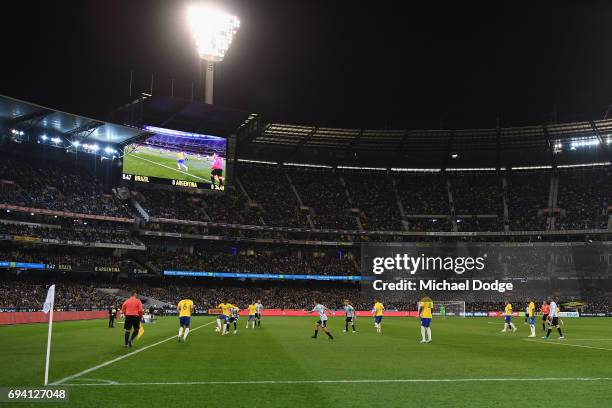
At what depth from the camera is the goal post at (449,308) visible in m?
71.8

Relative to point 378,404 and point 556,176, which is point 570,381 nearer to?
point 378,404

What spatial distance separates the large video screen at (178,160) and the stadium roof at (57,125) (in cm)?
307

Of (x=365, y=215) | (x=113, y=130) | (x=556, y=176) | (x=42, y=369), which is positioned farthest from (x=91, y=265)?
(x=556, y=176)

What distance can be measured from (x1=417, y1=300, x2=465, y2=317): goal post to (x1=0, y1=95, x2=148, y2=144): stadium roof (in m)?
43.7

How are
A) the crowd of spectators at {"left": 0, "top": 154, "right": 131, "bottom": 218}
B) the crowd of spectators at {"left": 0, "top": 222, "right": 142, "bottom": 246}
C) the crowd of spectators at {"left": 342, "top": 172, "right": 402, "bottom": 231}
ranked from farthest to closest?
the crowd of spectators at {"left": 342, "top": 172, "right": 402, "bottom": 231}, the crowd of spectators at {"left": 0, "top": 154, "right": 131, "bottom": 218}, the crowd of spectators at {"left": 0, "top": 222, "right": 142, "bottom": 246}

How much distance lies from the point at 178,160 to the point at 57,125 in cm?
1503

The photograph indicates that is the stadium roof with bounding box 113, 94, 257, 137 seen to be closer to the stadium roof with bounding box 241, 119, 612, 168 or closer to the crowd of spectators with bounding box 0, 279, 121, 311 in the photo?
the stadium roof with bounding box 241, 119, 612, 168

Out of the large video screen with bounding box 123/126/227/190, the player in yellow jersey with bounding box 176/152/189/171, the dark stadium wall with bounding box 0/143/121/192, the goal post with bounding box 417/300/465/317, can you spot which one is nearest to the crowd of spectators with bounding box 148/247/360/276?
the large video screen with bounding box 123/126/227/190

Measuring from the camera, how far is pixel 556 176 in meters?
89.2

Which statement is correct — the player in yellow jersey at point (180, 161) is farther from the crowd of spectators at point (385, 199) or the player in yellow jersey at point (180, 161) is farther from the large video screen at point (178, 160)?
the crowd of spectators at point (385, 199)

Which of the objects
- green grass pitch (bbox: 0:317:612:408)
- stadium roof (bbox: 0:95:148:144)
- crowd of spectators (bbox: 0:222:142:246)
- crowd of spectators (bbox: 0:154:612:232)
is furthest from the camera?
crowd of spectators (bbox: 0:154:612:232)

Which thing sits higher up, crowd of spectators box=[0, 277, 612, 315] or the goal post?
crowd of spectators box=[0, 277, 612, 315]

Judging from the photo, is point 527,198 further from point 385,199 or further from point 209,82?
point 209,82

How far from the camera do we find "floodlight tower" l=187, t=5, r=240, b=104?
6831 cm
